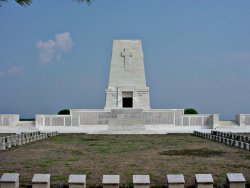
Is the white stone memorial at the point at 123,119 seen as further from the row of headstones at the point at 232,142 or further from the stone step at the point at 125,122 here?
the row of headstones at the point at 232,142

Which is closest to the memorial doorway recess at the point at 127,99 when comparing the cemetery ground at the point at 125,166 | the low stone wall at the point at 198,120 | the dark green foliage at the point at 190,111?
the dark green foliage at the point at 190,111

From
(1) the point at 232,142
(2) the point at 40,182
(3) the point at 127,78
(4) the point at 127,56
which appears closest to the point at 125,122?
(3) the point at 127,78

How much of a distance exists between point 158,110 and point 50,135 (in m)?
10.8

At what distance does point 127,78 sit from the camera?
3772cm

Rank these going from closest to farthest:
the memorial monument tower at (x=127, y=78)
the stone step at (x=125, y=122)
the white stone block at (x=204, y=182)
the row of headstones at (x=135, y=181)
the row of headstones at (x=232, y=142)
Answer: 1. the row of headstones at (x=135, y=181)
2. the white stone block at (x=204, y=182)
3. the row of headstones at (x=232, y=142)
4. the stone step at (x=125, y=122)
5. the memorial monument tower at (x=127, y=78)

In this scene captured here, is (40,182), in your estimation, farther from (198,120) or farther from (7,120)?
(7,120)

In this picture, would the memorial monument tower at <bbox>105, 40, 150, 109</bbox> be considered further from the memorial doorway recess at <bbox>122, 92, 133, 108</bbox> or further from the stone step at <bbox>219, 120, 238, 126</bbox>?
the stone step at <bbox>219, 120, 238, 126</bbox>

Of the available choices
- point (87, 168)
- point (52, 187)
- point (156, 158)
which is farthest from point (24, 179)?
point (156, 158)

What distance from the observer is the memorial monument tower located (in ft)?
122

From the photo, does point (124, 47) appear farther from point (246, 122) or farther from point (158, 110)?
point (246, 122)

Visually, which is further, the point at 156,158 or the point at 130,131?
the point at 130,131

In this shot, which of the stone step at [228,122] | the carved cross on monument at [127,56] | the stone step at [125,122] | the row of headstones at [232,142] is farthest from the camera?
the carved cross on monument at [127,56]

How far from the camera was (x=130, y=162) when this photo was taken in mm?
11562

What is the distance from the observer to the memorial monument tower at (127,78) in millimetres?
37281
